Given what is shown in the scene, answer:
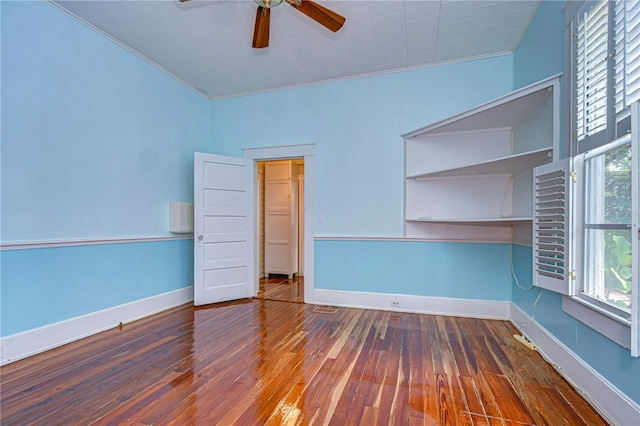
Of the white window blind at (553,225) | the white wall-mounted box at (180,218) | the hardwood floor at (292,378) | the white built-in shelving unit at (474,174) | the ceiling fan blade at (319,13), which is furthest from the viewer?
the white wall-mounted box at (180,218)

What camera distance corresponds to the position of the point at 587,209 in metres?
1.78

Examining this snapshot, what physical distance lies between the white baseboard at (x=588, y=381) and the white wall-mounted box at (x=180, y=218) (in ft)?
12.9

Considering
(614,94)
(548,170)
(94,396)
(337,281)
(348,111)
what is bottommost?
(94,396)

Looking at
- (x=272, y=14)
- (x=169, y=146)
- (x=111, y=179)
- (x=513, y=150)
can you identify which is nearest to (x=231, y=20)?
(x=272, y=14)

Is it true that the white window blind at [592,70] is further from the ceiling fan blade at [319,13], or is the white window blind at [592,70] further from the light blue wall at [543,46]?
the ceiling fan blade at [319,13]

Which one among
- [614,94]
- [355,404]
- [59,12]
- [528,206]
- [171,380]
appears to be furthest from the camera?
[528,206]

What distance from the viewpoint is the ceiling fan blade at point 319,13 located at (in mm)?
2027

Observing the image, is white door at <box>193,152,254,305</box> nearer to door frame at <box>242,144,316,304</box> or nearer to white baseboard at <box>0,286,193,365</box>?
white baseboard at <box>0,286,193,365</box>

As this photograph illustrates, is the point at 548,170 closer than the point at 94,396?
No

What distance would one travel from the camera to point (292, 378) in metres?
1.96

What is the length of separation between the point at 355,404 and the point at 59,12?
3933 mm

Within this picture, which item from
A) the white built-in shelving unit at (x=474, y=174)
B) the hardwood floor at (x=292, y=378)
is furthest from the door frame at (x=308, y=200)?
the white built-in shelving unit at (x=474, y=174)

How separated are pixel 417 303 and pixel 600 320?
1.88 meters

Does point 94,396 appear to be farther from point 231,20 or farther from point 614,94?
point 614,94
